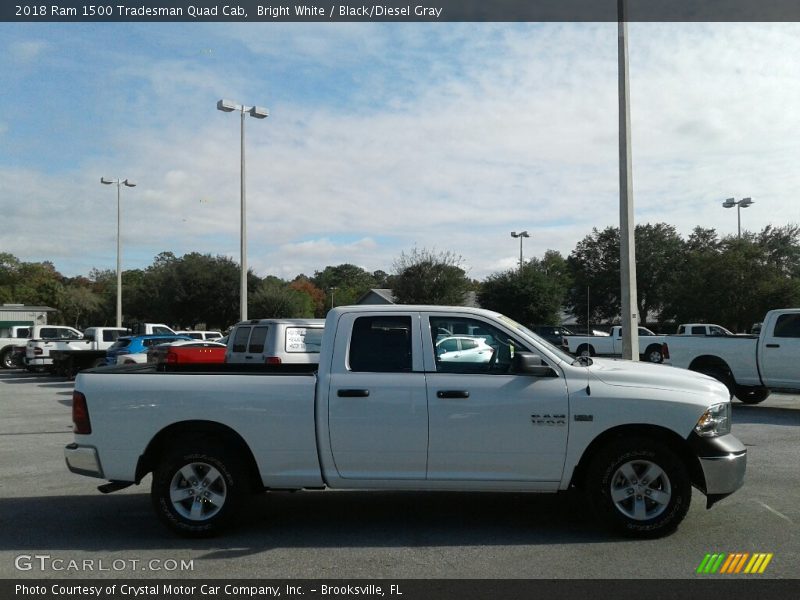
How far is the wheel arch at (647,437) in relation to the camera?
21.1 ft

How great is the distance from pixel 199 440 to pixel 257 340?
26.6ft

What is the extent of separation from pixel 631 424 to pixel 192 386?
370 cm

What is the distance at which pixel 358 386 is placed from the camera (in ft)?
21.2

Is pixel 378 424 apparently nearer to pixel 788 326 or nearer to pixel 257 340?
pixel 257 340

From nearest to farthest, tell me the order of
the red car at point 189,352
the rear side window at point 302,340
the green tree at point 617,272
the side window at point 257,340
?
the rear side window at point 302,340
the side window at point 257,340
the red car at point 189,352
the green tree at point 617,272

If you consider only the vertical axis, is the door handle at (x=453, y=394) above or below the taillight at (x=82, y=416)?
above

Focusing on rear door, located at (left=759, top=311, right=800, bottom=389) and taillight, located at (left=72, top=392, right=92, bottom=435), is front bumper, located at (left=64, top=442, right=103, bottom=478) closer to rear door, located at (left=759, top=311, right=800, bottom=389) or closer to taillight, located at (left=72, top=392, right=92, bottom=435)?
taillight, located at (left=72, top=392, right=92, bottom=435)

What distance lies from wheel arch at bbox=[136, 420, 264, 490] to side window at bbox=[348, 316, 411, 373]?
118 centimetres

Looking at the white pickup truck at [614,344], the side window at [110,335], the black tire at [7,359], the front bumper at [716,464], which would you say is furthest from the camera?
the black tire at [7,359]

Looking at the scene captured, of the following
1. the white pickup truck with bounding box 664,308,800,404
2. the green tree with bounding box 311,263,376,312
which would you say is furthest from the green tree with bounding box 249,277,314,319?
the green tree with bounding box 311,263,376,312

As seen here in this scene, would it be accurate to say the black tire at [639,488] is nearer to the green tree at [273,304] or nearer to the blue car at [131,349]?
the blue car at [131,349]

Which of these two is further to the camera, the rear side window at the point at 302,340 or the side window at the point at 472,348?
the rear side window at the point at 302,340

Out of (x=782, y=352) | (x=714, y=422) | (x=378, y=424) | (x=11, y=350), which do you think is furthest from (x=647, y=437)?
(x=11, y=350)
